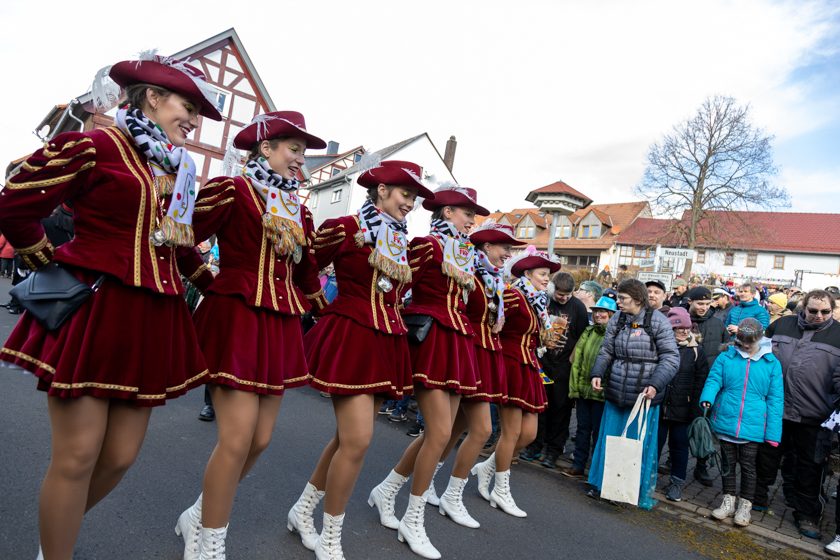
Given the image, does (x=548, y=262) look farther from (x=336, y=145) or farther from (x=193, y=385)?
(x=336, y=145)

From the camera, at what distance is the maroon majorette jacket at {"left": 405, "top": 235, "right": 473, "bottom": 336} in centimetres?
388

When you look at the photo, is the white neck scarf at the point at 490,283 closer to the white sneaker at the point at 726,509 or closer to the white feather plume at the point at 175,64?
the white feather plume at the point at 175,64

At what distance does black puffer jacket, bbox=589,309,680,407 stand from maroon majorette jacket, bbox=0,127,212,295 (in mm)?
4220

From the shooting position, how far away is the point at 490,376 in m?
4.27

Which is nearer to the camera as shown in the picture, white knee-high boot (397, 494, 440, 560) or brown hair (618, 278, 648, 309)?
white knee-high boot (397, 494, 440, 560)

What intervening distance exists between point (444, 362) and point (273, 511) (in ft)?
4.90

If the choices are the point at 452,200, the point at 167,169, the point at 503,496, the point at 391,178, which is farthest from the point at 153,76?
the point at 503,496

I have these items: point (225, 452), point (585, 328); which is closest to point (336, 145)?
point (585, 328)

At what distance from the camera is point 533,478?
225 inches

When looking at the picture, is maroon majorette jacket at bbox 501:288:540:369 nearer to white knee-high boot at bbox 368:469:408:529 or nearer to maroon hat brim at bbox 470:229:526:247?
maroon hat brim at bbox 470:229:526:247

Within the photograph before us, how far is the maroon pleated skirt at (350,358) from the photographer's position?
319cm

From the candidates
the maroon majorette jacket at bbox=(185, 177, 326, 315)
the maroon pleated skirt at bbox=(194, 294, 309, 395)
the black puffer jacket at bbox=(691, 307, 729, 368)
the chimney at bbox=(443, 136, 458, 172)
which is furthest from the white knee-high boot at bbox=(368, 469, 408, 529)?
the chimney at bbox=(443, 136, 458, 172)

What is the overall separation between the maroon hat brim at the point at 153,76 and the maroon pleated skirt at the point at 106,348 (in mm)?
806

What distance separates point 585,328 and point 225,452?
468 centimetres
